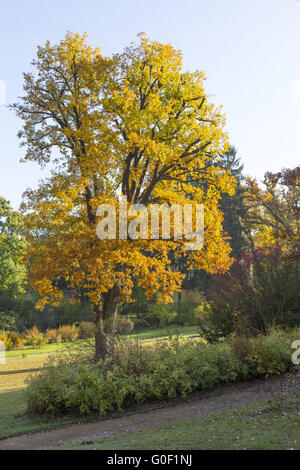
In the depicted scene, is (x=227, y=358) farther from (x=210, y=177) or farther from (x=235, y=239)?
(x=235, y=239)

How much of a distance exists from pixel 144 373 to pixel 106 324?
279 centimetres

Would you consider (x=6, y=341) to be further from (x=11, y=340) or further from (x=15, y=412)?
(x=15, y=412)

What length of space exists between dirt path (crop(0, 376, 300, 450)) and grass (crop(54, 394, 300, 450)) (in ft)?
1.25

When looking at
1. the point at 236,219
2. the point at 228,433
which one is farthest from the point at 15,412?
the point at 236,219

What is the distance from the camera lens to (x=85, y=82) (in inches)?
471

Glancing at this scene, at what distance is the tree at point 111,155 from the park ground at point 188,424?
101 inches

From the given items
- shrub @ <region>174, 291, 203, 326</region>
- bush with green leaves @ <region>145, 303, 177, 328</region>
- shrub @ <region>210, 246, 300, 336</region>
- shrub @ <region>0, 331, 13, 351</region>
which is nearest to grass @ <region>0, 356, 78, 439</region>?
shrub @ <region>210, 246, 300, 336</region>

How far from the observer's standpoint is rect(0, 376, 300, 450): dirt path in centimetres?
686

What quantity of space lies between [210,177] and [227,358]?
6104 mm

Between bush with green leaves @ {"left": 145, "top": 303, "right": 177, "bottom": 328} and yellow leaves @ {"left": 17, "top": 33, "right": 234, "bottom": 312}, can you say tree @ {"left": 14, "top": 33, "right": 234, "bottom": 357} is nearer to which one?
yellow leaves @ {"left": 17, "top": 33, "right": 234, "bottom": 312}

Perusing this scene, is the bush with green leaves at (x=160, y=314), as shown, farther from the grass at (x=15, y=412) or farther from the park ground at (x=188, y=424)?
the park ground at (x=188, y=424)

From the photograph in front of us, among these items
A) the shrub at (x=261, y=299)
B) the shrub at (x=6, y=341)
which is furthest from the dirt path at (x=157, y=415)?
the shrub at (x=6, y=341)

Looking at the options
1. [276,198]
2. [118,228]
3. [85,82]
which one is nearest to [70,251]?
[118,228]

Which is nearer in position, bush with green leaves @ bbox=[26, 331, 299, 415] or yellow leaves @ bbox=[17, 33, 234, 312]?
bush with green leaves @ bbox=[26, 331, 299, 415]
